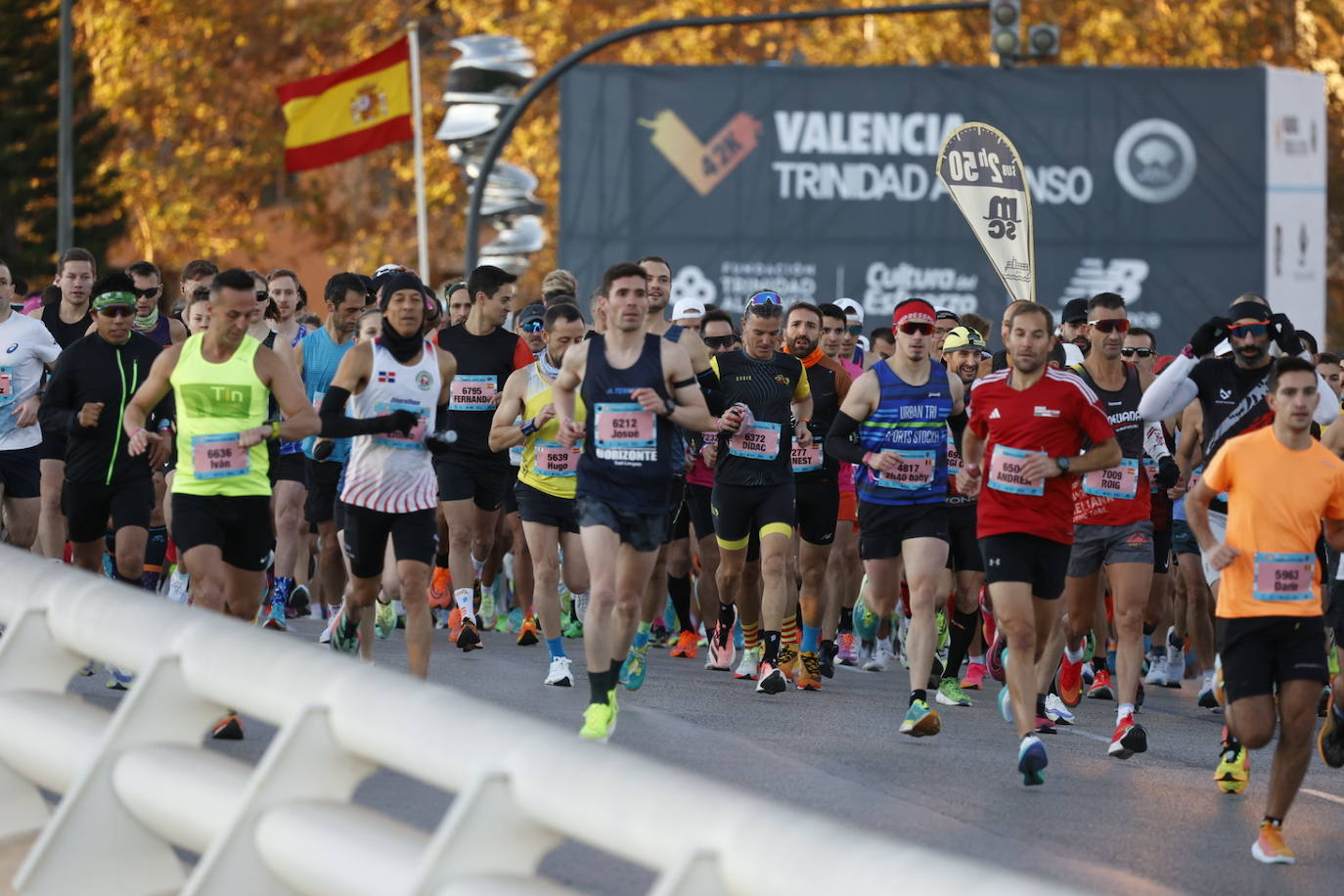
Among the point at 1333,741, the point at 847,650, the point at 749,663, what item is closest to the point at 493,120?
the point at 847,650

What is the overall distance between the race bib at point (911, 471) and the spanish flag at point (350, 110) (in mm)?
22298

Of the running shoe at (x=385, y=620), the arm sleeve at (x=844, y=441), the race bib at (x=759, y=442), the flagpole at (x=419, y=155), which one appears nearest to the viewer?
the arm sleeve at (x=844, y=441)

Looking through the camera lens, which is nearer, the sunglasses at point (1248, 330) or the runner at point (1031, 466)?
the runner at point (1031, 466)

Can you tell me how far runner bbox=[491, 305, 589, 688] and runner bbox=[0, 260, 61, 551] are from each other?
248 cm

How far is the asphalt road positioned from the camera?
816 cm

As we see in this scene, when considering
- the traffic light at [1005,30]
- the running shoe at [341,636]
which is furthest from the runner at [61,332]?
the traffic light at [1005,30]

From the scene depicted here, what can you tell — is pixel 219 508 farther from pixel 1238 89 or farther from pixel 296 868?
pixel 1238 89

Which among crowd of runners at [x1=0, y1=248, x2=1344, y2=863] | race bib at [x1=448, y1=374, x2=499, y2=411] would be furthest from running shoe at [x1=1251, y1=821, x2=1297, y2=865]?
race bib at [x1=448, y1=374, x2=499, y2=411]

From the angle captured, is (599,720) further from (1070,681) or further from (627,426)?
(1070,681)

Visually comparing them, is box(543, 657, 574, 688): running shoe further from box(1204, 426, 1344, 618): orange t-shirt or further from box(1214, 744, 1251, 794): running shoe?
box(1204, 426, 1344, 618): orange t-shirt

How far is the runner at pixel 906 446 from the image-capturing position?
11867 mm

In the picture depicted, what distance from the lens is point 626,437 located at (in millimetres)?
10164

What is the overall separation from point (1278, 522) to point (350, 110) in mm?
26592

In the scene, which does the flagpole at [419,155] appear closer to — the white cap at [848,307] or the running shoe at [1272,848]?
the white cap at [848,307]
